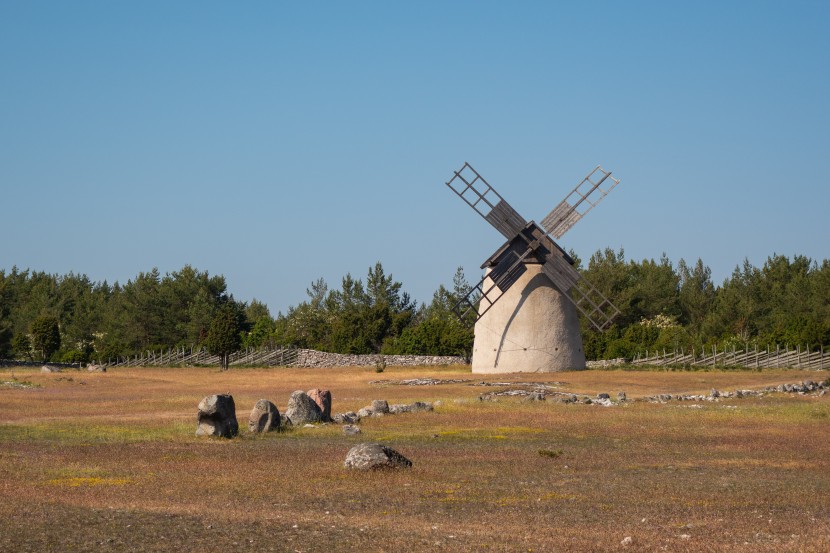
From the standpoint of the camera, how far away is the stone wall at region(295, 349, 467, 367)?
89.1m

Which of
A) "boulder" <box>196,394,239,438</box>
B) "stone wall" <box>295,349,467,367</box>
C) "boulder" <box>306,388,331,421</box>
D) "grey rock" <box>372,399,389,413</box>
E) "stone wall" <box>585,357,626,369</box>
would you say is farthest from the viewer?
"stone wall" <box>295,349,467,367</box>

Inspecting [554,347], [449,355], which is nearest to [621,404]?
[554,347]

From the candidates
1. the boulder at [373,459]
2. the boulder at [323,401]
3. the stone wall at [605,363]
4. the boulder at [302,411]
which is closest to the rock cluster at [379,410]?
the boulder at [323,401]

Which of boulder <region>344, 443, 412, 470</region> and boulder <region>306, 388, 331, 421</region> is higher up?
boulder <region>306, 388, 331, 421</region>

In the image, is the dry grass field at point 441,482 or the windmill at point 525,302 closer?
the dry grass field at point 441,482

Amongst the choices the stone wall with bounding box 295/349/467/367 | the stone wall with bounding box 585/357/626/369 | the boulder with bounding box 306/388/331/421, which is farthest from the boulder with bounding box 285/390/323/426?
the stone wall with bounding box 295/349/467/367

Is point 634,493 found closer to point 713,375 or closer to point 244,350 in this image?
→ point 713,375

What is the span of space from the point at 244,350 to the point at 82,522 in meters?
97.5

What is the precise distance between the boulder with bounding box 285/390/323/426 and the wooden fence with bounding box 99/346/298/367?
2564 inches

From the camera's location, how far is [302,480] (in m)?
23.1

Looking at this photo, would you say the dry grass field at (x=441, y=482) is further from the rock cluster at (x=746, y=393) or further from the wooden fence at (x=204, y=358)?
the wooden fence at (x=204, y=358)

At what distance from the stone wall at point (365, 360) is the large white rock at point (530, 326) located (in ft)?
Result: 58.6

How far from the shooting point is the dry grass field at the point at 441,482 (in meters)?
16.4

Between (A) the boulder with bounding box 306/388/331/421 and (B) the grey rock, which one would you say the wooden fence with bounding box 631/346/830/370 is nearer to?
(B) the grey rock
